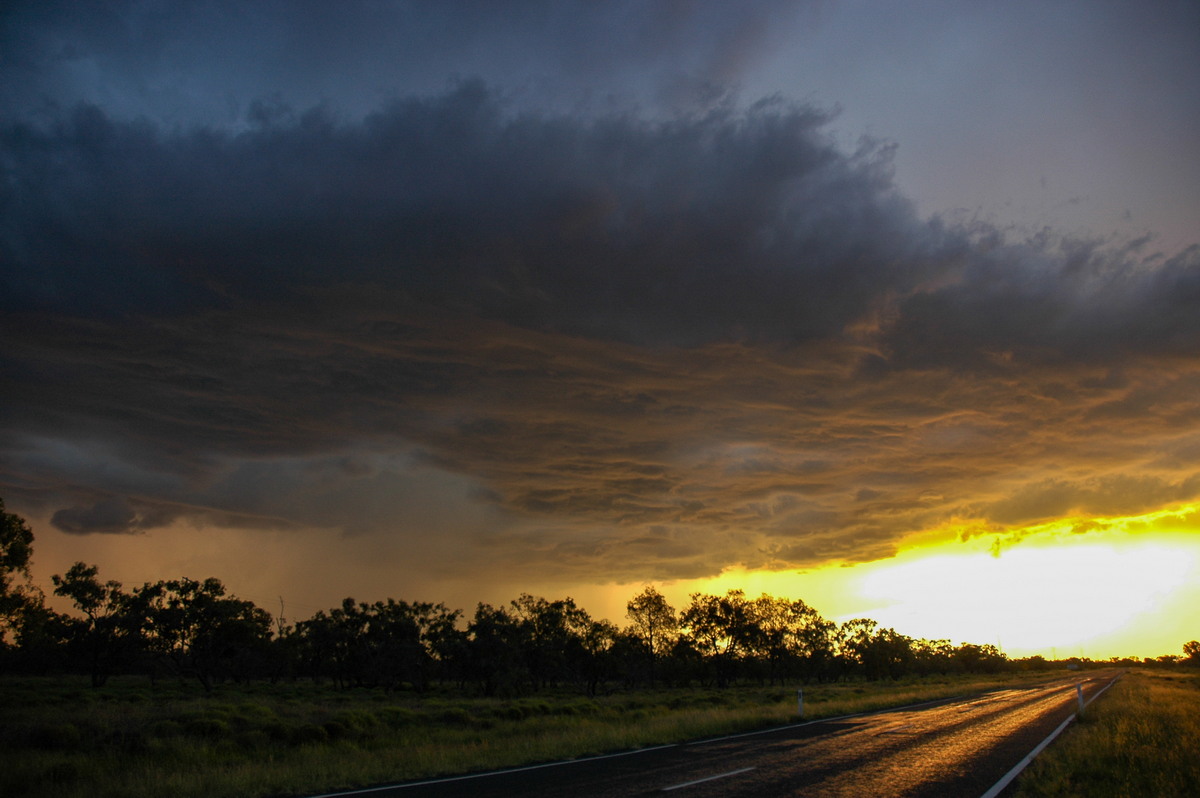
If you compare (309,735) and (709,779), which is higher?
(709,779)

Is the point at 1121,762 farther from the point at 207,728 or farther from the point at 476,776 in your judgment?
the point at 207,728

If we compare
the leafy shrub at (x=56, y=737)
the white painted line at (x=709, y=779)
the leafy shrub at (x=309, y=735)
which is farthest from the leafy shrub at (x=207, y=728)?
the white painted line at (x=709, y=779)

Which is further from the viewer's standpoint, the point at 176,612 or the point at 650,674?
the point at 650,674

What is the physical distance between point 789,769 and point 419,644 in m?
77.7

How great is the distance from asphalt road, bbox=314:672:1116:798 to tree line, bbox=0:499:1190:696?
189ft

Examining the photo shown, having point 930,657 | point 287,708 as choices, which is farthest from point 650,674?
point 930,657

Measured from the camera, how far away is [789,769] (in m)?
13.8

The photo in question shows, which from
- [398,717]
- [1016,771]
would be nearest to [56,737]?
[398,717]

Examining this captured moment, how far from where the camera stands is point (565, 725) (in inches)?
1016

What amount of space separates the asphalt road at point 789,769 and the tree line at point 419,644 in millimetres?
57520

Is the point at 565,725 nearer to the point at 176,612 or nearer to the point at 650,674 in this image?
the point at 176,612

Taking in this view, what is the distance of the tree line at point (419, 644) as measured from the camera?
7131 cm

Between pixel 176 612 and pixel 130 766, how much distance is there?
212 feet

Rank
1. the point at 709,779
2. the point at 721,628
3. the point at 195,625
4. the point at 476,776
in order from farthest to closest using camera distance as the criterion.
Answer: the point at 721,628 < the point at 195,625 < the point at 476,776 < the point at 709,779
